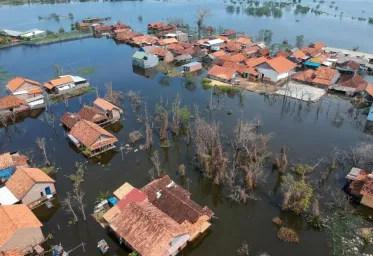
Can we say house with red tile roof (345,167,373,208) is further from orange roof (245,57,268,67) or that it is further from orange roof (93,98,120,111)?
orange roof (245,57,268,67)

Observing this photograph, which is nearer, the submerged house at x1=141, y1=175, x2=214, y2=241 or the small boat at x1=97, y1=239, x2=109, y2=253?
the small boat at x1=97, y1=239, x2=109, y2=253

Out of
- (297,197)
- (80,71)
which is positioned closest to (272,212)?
(297,197)

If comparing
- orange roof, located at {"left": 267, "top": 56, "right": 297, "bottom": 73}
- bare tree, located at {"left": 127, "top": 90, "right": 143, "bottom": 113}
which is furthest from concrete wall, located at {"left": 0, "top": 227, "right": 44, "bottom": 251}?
orange roof, located at {"left": 267, "top": 56, "right": 297, "bottom": 73}

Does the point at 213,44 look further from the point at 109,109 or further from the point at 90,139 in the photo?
the point at 90,139

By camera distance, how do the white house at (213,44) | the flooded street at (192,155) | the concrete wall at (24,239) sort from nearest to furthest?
1. the concrete wall at (24,239)
2. the flooded street at (192,155)
3. the white house at (213,44)

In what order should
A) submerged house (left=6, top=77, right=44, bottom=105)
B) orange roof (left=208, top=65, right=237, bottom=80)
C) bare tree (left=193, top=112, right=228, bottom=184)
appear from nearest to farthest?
1. bare tree (left=193, top=112, right=228, bottom=184)
2. submerged house (left=6, top=77, right=44, bottom=105)
3. orange roof (left=208, top=65, right=237, bottom=80)

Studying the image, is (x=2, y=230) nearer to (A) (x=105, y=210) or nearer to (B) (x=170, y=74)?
(A) (x=105, y=210)

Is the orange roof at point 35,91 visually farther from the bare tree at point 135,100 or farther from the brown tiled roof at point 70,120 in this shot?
the bare tree at point 135,100

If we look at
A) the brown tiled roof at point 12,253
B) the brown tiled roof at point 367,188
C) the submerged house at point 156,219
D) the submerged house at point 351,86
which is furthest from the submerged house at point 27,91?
the submerged house at point 351,86
